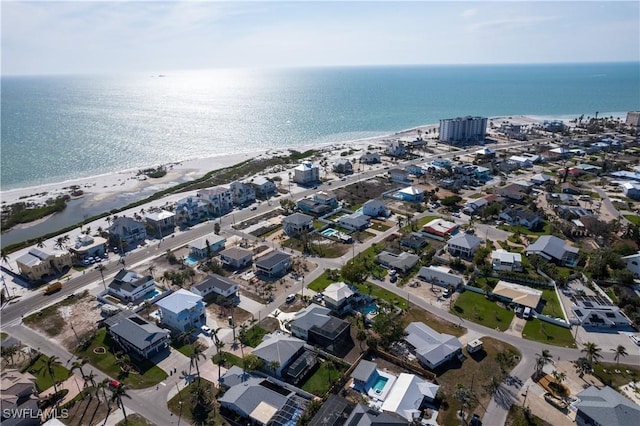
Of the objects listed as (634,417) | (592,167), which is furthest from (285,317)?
(592,167)

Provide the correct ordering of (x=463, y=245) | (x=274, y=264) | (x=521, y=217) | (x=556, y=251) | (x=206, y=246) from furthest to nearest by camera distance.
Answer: (x=521, y=217)
(x=206, y=246)
(x=463, y=245)
(x=556, y=251)
(x=274, y=264)

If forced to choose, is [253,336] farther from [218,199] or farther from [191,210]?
[218,199]

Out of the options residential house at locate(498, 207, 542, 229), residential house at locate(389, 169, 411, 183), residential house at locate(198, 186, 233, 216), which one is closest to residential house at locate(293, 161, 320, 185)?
residential house at locate(389, 169, 411, 183)

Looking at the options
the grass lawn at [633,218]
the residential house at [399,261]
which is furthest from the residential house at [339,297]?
the grass lawn at [633,218]

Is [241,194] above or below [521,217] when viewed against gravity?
above

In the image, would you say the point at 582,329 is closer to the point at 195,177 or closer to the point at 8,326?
the point at 8,326

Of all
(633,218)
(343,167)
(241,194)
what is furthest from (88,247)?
(633,218)
